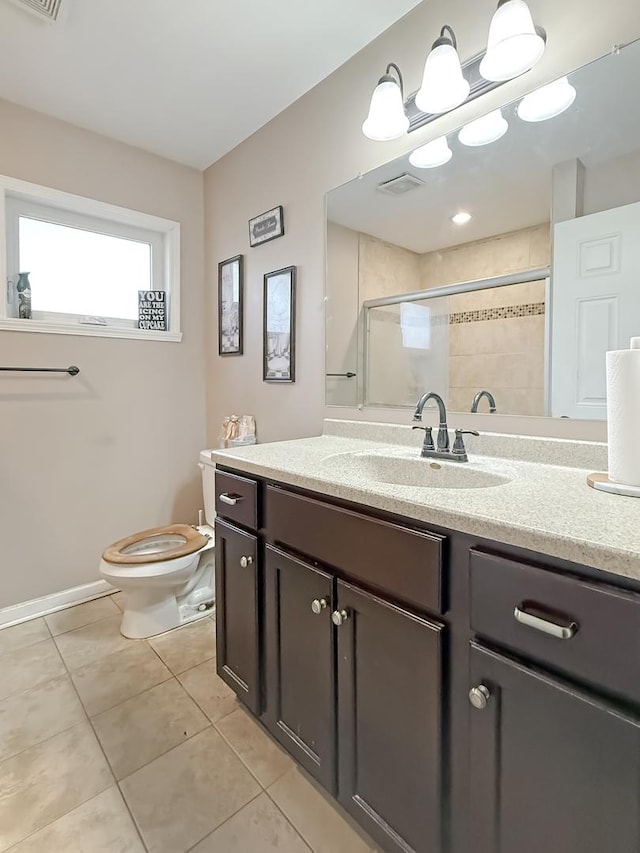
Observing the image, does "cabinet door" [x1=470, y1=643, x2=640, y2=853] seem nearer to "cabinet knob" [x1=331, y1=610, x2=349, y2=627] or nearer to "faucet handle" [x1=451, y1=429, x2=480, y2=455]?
"cabinet knob" [x1=331, y1=610, x2=349, y2=627]

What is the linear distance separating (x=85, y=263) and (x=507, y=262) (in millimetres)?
2046

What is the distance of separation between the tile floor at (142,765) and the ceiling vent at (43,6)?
2337 mm

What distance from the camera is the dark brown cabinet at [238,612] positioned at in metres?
1.27

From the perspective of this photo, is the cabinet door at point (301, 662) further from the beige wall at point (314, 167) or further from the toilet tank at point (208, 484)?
the toilet tank at point (208, 484)

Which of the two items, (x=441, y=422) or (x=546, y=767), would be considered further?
(x=441, y=422)

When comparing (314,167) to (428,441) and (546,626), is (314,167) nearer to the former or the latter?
(428,441)

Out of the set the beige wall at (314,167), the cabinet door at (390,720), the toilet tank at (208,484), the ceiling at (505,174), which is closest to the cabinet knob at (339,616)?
the cabinet door at (390,720)

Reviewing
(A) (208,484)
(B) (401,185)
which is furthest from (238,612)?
(B) (401,185)

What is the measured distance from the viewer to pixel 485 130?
129 centimetres

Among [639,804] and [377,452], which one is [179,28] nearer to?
[377,452]

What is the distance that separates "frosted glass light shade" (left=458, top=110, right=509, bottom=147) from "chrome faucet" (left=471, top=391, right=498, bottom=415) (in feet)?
2.48

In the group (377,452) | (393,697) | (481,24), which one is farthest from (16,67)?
(393,697)

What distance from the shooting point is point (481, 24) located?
4.18 ft

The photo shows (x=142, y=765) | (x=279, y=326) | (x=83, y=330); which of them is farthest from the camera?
(x=83, y=330)
